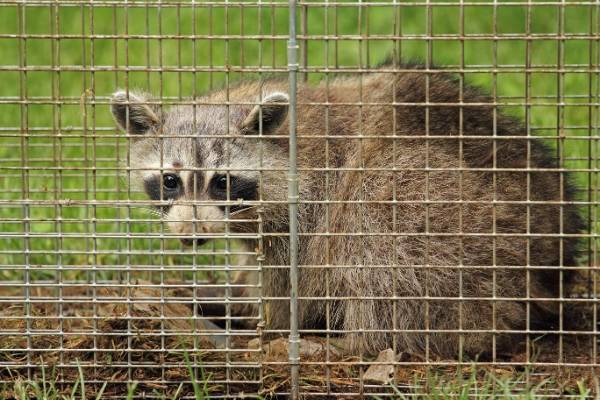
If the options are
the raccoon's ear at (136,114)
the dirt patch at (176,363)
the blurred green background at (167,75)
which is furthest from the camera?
the blurred green background at (167,75)

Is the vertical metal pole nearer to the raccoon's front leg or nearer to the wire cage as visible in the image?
the wire cage

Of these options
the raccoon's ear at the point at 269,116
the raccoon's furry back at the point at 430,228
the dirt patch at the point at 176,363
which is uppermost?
the raccoon's ear at the point at 269,116

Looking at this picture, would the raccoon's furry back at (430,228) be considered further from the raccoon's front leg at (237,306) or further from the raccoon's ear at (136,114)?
the raccoon's ear at (136,114)

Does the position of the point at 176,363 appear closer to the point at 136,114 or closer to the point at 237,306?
the point at 136,114

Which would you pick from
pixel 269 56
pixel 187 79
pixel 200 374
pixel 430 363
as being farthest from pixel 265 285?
pixel 269 56

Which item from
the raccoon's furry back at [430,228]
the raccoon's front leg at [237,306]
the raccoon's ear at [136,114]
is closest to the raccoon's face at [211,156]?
the raccoon's ear at [136,114]

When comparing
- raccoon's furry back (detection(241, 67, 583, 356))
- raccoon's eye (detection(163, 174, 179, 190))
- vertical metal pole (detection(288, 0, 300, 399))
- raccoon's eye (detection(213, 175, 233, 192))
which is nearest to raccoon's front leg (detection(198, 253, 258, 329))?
raccoon's furry back (detection(241, 67, 583, 356))

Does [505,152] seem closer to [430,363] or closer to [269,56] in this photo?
[430,363]

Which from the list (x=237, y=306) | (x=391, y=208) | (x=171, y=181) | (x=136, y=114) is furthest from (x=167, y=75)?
(x=391, y=208)

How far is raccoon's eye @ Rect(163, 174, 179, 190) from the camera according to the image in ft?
17.8

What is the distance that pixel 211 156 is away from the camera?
17.8 ft

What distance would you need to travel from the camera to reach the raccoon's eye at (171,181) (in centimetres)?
543

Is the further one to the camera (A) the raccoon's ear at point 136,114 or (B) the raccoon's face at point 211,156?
(A) the raccoon's ear at point 136,114

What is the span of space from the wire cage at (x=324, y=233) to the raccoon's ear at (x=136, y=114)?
0.02m
